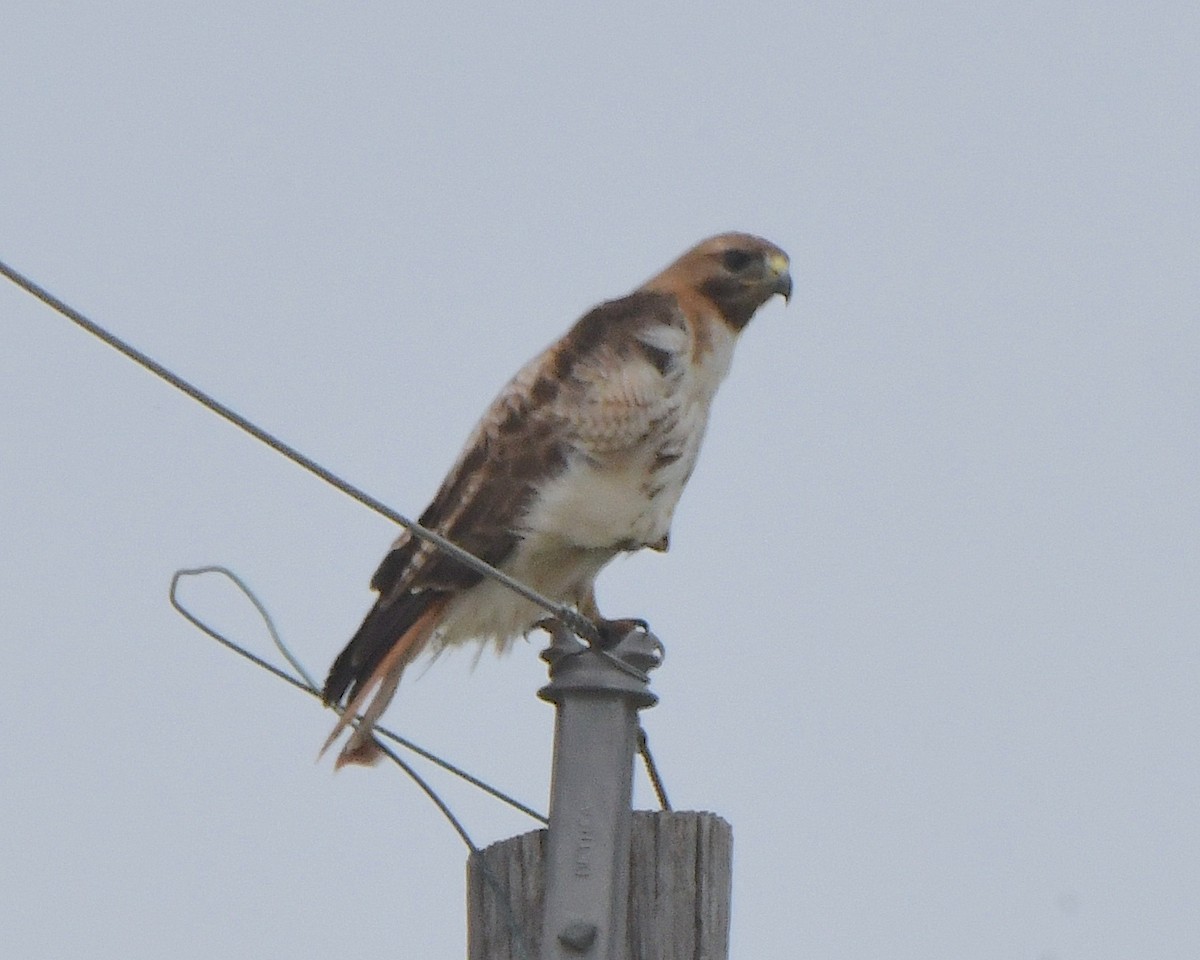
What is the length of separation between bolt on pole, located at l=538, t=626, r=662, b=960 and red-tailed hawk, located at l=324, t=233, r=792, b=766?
1.25 m

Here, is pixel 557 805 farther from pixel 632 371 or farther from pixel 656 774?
pixel 632 371

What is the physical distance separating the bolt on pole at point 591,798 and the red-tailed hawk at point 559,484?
4.10 feet

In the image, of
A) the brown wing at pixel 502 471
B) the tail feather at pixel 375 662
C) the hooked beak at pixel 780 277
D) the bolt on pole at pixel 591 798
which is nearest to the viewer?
the bolt on pole at pixel 591 798

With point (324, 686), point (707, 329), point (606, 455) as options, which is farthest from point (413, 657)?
point (707, 329)

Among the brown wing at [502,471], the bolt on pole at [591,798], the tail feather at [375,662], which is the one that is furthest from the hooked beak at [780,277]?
the bolt on pole at [591,798]

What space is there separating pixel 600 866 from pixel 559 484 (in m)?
1.76

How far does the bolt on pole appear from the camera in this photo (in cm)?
314

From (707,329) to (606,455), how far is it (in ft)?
2.24

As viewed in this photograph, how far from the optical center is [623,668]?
3.33 metres

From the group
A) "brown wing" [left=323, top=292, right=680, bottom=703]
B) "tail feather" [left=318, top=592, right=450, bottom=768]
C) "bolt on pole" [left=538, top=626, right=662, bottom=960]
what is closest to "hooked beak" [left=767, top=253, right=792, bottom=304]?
"brown wing" [left=323, top=292, right=680, bottom=703]

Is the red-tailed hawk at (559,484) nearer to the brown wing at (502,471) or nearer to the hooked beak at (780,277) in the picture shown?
the brown wing at (502,471)

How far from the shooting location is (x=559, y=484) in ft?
15.9

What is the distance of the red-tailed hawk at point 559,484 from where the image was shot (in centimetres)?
462

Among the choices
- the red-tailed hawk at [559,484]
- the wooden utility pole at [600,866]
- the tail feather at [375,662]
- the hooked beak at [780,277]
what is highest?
the hooked beak at [780,277]
